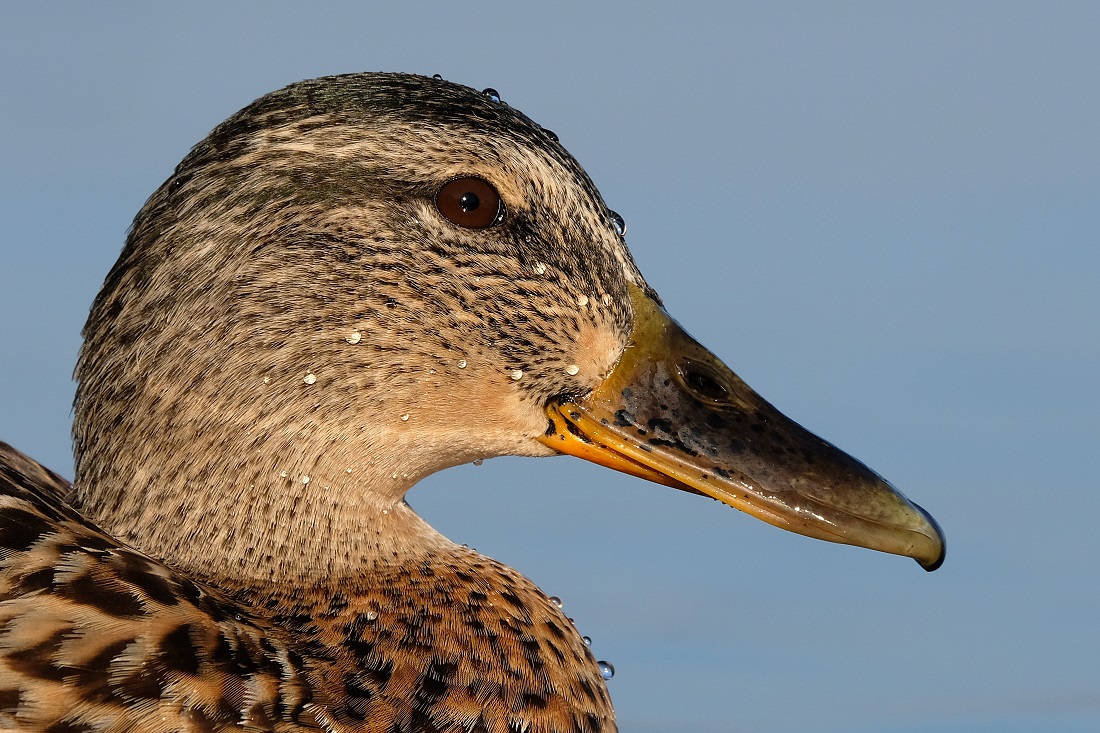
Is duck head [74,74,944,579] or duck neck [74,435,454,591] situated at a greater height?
duck head [74,74,944,579]

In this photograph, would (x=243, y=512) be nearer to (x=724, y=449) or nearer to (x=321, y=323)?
(x=321, y=323)

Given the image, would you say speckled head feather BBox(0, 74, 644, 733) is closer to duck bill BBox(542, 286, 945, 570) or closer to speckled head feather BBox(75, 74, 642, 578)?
speckled head feather BBox(75, 74, 642, 578)

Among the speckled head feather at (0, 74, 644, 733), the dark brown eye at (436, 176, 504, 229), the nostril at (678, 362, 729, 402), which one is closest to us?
the speckled head feather at (0, 74, 644, 733)

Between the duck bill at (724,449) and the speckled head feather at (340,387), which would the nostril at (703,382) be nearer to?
the duck bill at (724,449)

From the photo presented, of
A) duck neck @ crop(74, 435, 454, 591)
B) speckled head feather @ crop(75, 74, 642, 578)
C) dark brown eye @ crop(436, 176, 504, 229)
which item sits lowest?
duck neck @ crop(74, 435, 454, 591)

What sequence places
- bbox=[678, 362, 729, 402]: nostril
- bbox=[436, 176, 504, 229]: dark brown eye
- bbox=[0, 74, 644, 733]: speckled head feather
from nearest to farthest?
1. bbox=[0, 74, 644, 733]: speckled head feather
2. bbox=[436, 176, 504, 229]: dark brown eye
3. bbox=[678, 362, 729, 402]: nostril

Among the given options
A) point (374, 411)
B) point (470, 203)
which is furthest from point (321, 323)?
point (470, 203)

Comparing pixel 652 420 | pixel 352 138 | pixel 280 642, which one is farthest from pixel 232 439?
pixel 652 420

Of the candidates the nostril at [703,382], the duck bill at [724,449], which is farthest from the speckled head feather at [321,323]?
the nostril at [703,382]

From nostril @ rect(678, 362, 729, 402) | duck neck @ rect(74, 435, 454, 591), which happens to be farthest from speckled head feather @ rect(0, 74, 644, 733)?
nostril @ rect(678, 362, 729, 402)
